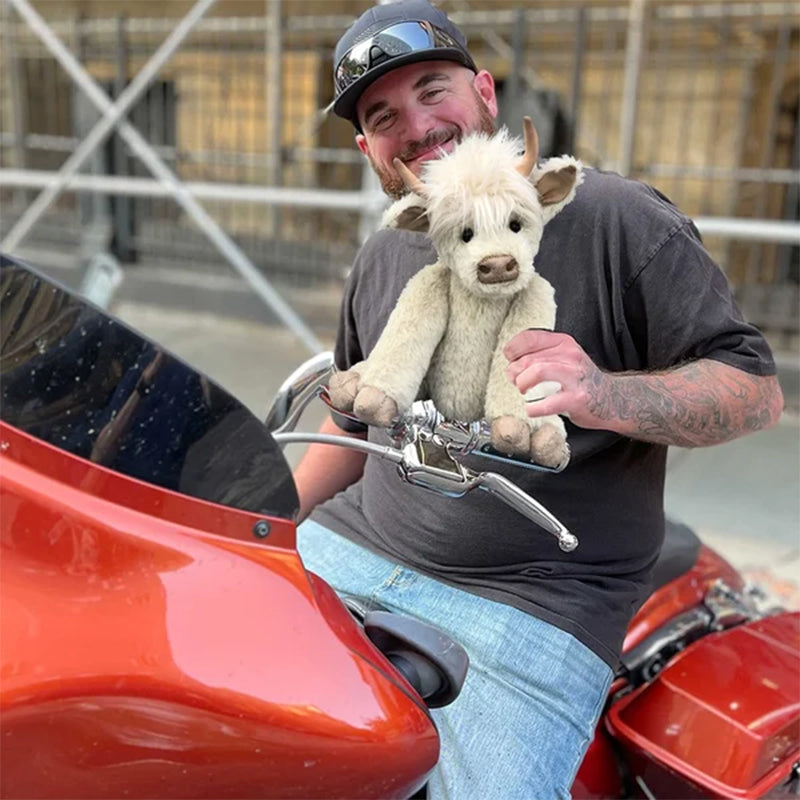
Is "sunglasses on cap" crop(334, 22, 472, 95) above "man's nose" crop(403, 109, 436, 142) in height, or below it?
above

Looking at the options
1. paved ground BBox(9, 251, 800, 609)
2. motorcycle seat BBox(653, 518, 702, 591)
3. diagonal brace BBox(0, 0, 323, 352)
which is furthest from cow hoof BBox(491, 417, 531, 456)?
diagonal brace BBox(0, 0, 323, 352)

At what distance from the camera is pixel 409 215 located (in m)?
1.11

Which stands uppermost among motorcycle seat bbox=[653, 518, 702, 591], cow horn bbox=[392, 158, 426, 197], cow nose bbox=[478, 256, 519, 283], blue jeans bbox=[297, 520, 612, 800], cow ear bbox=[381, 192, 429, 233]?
cow horn bbox=[392, 158, 426, 197]

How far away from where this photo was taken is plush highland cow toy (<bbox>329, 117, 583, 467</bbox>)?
104cm

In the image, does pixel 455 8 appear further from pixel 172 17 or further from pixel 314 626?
pixel 314 626

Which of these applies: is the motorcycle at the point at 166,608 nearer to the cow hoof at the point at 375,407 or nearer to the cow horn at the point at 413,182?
the cow hoof at the point at 375,407

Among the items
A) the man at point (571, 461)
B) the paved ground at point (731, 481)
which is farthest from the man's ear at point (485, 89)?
the paved ground at point (731, 481)

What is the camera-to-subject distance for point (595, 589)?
4.51 ft

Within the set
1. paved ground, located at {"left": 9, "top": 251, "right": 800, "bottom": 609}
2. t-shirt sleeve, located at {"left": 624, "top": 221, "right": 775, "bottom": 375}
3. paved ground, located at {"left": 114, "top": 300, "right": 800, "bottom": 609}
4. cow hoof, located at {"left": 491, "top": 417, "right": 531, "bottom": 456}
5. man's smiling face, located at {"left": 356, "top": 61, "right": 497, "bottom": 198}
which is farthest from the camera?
paved ground, located at {"left": 9, "top": 251, "right": 800, "bottom": 609}

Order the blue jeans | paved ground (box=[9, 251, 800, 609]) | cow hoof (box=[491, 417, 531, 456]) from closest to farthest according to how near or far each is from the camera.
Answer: cow hoof (box=[491, 417, 531, 456]) < the blue jeans < paved ground (box=[9, 251, 800, 609])

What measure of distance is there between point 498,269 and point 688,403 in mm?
370

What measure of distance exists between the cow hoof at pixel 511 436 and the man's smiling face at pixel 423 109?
516 millimetres

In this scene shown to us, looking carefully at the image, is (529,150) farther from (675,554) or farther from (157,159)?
(157,159)

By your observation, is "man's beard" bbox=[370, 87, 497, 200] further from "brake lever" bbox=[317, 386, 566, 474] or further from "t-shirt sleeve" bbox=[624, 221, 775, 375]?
"brake lever" bbox=[317, 386, 566, 474]
